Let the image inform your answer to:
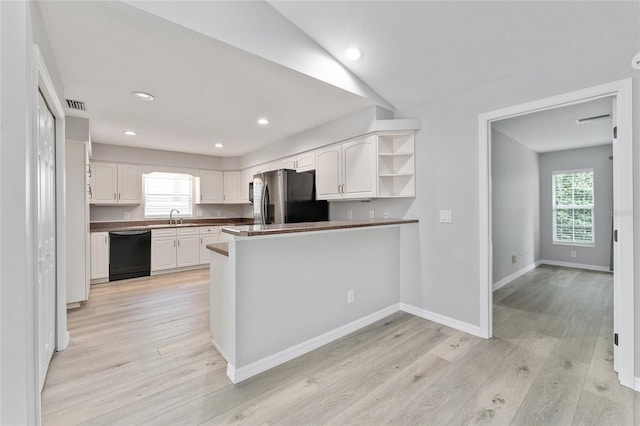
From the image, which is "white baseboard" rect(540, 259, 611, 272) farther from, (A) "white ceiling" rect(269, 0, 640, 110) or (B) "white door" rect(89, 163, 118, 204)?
(B) "white door" rect(89, 163, 118, 204)

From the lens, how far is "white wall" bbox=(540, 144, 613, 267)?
203 inches

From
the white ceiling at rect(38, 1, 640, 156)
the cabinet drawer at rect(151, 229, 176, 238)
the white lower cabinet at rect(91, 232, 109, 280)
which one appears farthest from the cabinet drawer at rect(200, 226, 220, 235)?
the white ceiling at rect(38, 1, 640, 156)

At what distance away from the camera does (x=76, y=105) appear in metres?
3.04

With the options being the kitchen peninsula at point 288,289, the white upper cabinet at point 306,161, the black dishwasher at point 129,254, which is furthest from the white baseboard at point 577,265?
the black dishwasher at point 129,254

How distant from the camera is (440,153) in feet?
9.71

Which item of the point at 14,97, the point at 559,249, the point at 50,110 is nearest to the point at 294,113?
the point at 50,110

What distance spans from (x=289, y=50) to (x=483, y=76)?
1791 mm

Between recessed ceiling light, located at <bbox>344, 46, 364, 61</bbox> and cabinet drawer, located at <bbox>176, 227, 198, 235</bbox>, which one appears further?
cabinet drawer, located at <bbox>176, 227, 198, 235</bbox>

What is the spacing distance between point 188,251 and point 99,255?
1.38 meters

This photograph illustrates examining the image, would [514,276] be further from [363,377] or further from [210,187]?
[210,187]

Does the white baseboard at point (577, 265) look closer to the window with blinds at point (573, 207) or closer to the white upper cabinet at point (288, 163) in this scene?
the window with blinds at point (573, 207)

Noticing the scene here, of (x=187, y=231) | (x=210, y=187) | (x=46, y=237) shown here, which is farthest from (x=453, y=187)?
(x=210, y=187)

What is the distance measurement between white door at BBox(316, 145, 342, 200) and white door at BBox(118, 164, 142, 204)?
12.1 ft

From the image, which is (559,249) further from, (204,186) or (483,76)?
(204,186)
